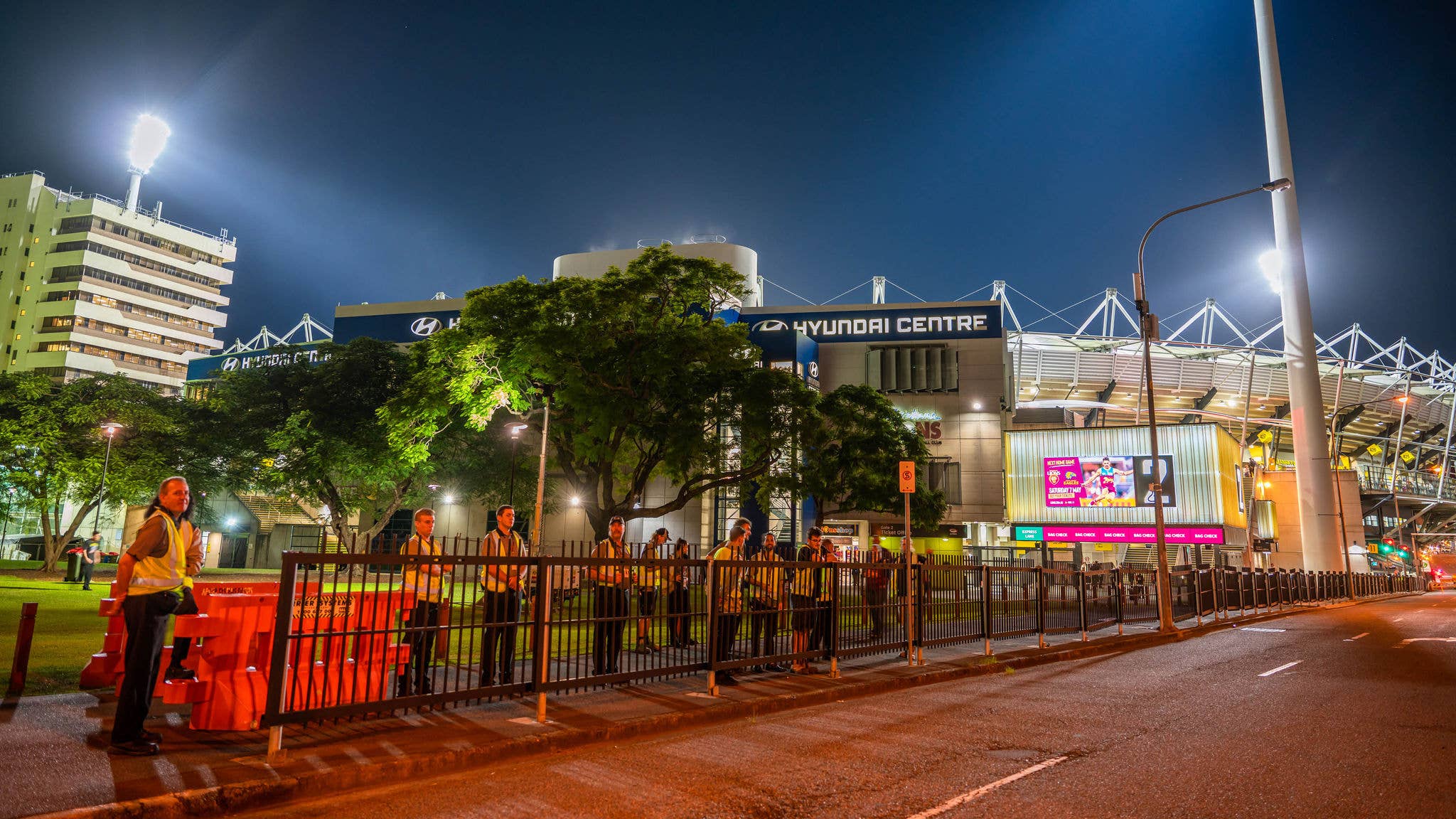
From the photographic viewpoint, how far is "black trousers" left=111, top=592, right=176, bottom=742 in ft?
19.9

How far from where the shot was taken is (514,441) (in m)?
38.2

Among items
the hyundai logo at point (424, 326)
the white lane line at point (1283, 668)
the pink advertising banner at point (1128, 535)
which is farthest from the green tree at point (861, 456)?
the hyundai logo at point (424, 326)

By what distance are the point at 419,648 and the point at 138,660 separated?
232 cm

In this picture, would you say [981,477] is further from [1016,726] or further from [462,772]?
[462,772]

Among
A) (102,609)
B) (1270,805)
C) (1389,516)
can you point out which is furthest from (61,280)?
(1389,516)

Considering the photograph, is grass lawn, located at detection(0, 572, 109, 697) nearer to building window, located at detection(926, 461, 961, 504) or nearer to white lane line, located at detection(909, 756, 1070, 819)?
white lane line, located at detection(909, 756, 1070, 819)

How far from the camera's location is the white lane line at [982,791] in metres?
5.27

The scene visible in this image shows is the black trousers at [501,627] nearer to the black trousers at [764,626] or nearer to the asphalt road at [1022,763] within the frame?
the asphalt road at [1022,763]

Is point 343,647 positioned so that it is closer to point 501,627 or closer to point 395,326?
point 501,627

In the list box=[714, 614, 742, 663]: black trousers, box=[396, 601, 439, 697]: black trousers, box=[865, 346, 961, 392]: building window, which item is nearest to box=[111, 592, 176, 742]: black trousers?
box=[396, 601, 439, 697]: black trousers

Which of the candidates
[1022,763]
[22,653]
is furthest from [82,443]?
[1022,763]

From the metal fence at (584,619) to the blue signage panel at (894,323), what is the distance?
40193 millimetres

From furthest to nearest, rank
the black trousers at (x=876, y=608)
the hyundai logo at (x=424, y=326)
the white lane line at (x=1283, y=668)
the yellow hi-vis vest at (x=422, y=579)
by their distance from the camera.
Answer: the hyundai logo at (x=424, y=326), the white lane line at (x=1283, y=668), the black trousers at (x=876, y=608), the yellow hi-vis vest at (x=422, y=579)

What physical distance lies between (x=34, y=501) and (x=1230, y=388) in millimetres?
85484
